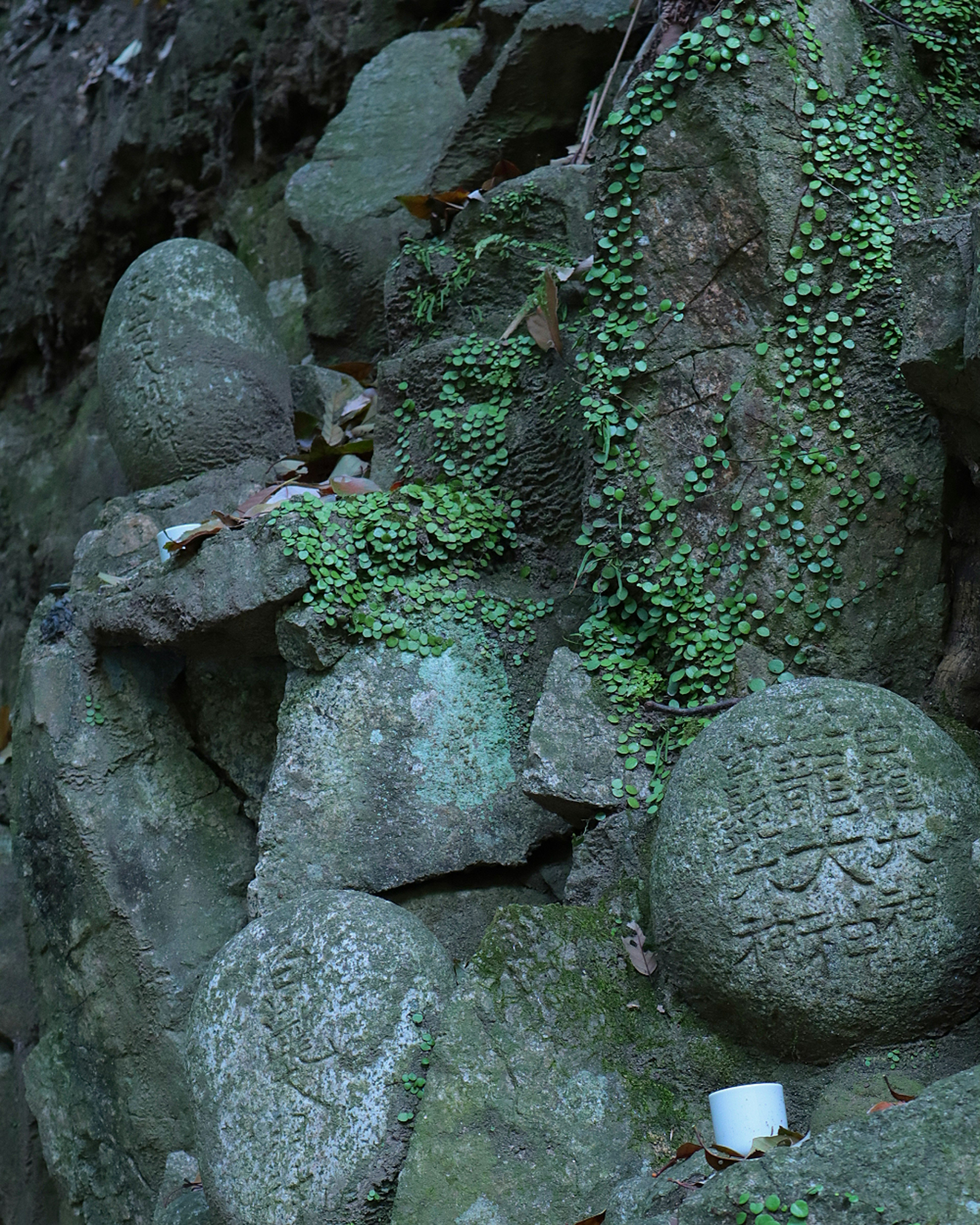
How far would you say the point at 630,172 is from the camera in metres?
3.63

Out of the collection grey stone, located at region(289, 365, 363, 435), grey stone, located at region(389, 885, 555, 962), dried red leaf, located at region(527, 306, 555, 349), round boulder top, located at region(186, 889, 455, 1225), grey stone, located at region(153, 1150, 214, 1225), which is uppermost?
dried red leaf, located at region(527, 306, 555, 349)

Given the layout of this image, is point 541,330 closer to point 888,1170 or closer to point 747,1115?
point 747,1115

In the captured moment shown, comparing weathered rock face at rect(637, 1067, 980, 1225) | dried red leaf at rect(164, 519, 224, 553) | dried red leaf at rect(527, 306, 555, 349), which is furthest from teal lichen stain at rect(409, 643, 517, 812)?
weathered rock face at rect(637, 1067, 980, 1225)

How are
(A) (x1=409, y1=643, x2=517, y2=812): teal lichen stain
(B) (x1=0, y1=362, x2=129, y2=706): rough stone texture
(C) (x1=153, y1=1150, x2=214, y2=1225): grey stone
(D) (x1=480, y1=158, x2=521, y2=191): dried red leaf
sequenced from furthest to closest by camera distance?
(B) (x1=0, y1=362, x2=129, y2=706): rough stone texture
(D) (x1=480, y1=158, x2=521, y2=191): dried red leaf
(A) (x1=409, y1=643, x2=517, y2=812): teal lichen stain
(C) (x1=153, y1=1150, x2=214, y2=1225): grey stone

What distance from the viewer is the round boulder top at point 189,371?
174 inches

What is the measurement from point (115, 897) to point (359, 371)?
2.23m

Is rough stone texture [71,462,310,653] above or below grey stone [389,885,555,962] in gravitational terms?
above

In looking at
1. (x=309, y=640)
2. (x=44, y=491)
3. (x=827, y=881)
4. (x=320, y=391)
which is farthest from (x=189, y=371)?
(x=827, y=881)

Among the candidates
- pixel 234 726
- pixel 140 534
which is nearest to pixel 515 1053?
pixel 234 726

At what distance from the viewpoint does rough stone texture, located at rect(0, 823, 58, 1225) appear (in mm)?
4684

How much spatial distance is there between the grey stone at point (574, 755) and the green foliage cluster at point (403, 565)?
411 mm

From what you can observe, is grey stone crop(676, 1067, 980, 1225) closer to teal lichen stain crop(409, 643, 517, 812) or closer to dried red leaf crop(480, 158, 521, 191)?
teal lichen stain crop(409, 643, 517, 812)

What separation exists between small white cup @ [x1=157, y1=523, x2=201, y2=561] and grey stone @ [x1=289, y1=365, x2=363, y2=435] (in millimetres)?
879

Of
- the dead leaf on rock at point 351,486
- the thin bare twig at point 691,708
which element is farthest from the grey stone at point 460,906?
the dead leaf on rock at point 351,486
